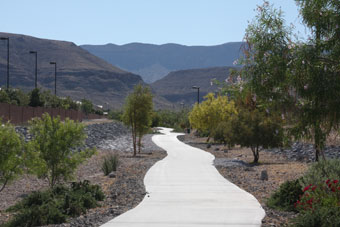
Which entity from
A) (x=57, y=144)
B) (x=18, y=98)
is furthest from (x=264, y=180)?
(x=18, y=98)

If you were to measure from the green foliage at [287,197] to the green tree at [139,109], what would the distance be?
20.7m

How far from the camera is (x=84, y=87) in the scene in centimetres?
18775

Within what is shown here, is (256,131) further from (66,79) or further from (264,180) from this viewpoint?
(66,79)

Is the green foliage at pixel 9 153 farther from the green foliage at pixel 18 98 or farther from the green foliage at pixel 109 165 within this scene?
the green foliage at pixel 18 98

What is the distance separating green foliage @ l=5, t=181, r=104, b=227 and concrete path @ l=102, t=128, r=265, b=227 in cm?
138

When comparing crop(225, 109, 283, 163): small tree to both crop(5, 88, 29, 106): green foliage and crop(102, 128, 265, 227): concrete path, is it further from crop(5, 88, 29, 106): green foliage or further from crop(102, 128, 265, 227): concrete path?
crop(5, 88, 29, 106): green foliage

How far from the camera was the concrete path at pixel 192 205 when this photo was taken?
966 cm

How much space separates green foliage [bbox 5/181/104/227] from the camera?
1061 centimetres

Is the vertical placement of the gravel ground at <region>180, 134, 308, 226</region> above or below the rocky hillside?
below

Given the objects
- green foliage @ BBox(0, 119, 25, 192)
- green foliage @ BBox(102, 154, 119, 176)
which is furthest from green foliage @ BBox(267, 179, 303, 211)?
green foliage @ BBox(102, 154, 119, 176)

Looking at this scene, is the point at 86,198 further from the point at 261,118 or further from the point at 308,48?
the point at 261,118

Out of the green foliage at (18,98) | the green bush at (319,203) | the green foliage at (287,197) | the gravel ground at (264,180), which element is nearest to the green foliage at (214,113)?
the gravel ground at (264,180)

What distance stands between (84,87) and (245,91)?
180 metres

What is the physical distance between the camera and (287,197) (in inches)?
461
